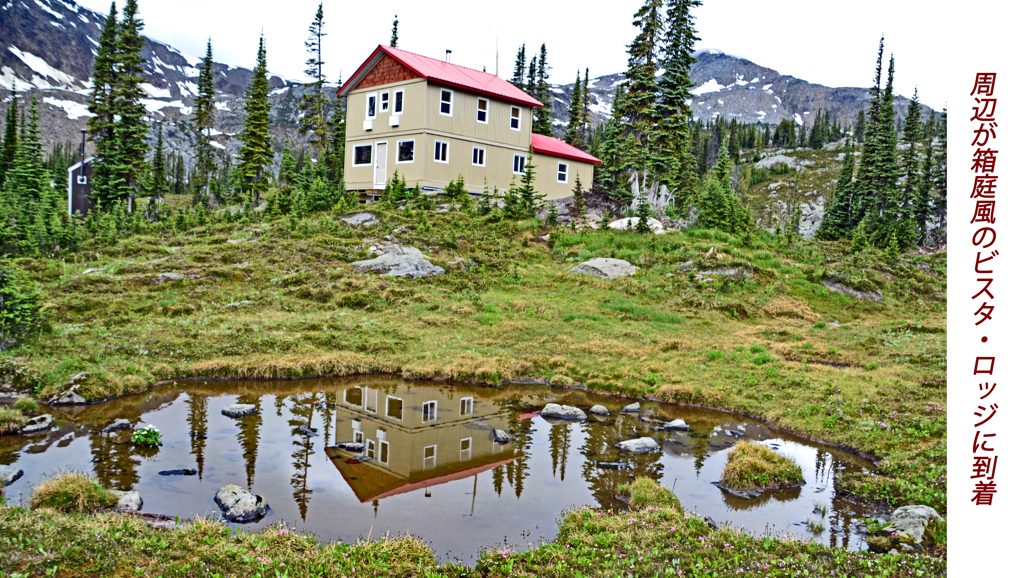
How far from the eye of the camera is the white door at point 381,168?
132 ft

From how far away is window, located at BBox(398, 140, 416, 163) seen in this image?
127ft

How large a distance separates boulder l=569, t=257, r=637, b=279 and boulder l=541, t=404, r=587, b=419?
15246 millimetres

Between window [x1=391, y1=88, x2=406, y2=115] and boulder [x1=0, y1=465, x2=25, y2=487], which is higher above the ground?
window [x1=391, y1=88, x2=406, y2=115]

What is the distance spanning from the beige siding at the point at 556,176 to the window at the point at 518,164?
0.98 metres

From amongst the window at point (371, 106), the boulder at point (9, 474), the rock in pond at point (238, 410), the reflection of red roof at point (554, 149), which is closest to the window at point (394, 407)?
the rock in pond at point (238, 410)

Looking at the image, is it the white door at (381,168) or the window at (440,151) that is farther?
the white door at (381,168)

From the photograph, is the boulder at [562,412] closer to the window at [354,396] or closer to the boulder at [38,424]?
the window at [354,396]

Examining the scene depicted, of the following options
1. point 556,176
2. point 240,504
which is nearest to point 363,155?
point 556,176

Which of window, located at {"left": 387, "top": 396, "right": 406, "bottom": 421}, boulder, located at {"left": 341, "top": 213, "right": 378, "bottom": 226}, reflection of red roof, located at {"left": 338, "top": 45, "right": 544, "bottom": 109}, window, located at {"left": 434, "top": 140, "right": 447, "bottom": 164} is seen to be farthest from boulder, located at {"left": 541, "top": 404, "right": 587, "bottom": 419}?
reflection of red roof, located at {"left": 338, "top": 45, "right": 544, "bottom": 109}

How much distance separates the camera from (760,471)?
11.7 m

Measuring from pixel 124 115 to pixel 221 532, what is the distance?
5069 centimetres

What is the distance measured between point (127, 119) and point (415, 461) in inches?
1934

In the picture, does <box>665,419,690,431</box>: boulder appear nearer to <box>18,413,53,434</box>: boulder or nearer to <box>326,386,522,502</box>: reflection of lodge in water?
<box>326,386,522,502</box>: reflection of lodge in water

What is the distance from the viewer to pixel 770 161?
116688mm
